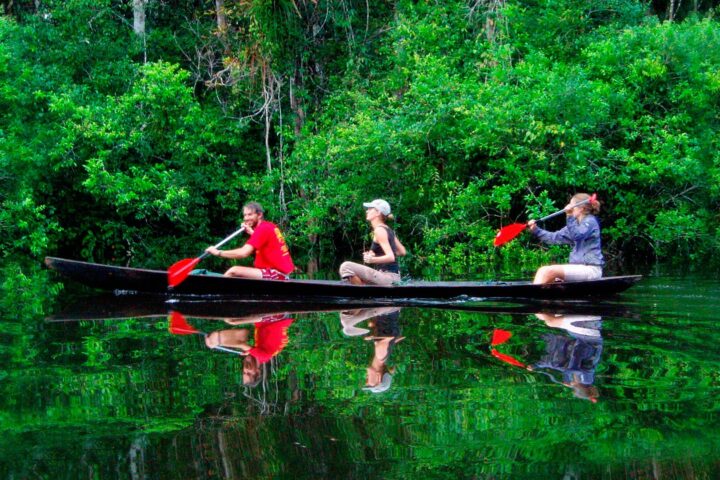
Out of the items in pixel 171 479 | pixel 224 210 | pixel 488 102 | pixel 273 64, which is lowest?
pixel 171 479

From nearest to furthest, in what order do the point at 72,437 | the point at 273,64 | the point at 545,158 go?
the point at 72,437, the point at 545,158, the point at 273,64

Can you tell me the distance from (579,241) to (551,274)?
18.7 inches

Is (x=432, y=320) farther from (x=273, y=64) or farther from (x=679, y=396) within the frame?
(x=273, y=64)

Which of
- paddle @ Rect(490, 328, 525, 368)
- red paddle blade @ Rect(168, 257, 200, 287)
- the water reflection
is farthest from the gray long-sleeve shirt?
red paddle blade @ Rect(168, 257, 200, 287)

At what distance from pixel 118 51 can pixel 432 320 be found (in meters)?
14.6

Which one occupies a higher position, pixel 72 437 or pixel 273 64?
pixel 273 64

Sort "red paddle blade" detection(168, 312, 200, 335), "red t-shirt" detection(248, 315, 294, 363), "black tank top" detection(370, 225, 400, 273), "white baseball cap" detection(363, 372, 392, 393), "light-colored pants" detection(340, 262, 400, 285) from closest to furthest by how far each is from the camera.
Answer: "white baseball cap" detection(363, 372, 392, 393), "red t-shirt" detection(248, 315, 294, 363), "red paddle blade" detection(168, 312, 200, 335), "black tank top" detection(370, 225, 400, 273), "light-colored pants" detection(340, 262, 400, 285)

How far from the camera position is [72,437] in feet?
17.3

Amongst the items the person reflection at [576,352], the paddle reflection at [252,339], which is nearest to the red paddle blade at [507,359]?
the person reflection at [576,352]

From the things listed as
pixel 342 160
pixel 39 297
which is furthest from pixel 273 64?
pixel 39 297

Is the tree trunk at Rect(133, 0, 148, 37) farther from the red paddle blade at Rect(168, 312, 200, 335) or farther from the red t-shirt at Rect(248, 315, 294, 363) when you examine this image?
the red t-shirt at Rect(248, 315, 294, 363)

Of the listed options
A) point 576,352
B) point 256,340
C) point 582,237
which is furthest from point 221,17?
point 576,352

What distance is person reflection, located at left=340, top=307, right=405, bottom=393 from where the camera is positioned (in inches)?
256

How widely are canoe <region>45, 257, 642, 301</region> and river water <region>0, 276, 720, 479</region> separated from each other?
3.18 feet
